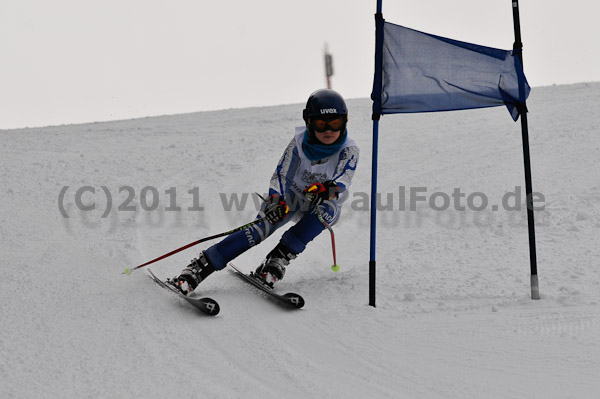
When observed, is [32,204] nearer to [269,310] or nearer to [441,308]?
[269,310]

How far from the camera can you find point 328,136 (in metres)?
4.64

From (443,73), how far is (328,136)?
949 mm

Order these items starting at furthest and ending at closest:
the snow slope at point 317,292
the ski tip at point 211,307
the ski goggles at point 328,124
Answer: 1. the ski goggles at point 328,124
2. the ski tip at point 211,307
3. the snow slope at point 317,292

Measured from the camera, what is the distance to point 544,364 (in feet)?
11.1

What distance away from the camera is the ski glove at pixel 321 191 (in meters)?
4.48

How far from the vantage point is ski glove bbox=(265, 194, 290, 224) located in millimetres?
4602

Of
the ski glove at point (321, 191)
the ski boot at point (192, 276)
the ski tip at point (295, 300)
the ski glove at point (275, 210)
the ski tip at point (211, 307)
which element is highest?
the ski glove at point (321, 191)

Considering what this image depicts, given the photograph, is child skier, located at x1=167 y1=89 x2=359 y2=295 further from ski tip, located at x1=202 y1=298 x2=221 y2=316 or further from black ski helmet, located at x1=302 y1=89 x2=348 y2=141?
ski tip, located at x1=202 y1=298 x2=221 y2=316

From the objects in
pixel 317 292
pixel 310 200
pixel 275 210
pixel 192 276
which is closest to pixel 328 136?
pixel 310 200

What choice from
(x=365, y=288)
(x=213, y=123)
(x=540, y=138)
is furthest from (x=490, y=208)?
(x=213, y=123)

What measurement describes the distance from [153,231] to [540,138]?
5.99m

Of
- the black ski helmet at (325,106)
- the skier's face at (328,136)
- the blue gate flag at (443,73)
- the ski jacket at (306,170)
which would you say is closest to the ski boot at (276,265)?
the ski jacket at (306,170)

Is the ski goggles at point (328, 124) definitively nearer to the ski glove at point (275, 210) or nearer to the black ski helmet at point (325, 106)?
the black ski helmet at point (325, 106)

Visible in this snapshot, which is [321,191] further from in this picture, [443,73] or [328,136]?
[443,73]
